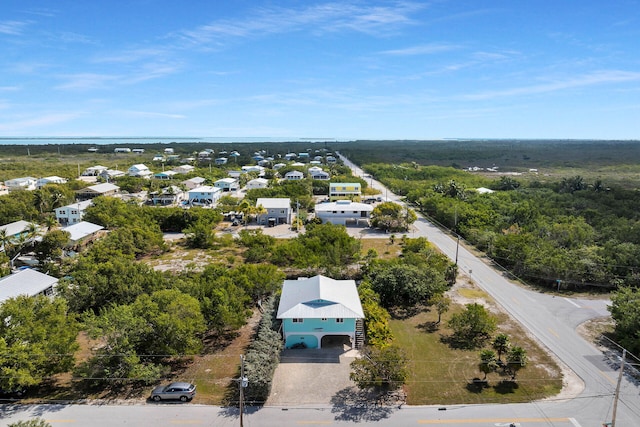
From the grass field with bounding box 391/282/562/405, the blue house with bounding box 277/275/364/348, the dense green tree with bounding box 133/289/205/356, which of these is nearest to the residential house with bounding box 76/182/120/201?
the dense green tree with bounding box 133/289/205/356

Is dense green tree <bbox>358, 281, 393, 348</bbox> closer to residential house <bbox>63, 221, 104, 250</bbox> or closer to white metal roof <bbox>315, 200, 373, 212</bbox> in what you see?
white metal roof <bbox>315, 200, 373, 212</bbox>

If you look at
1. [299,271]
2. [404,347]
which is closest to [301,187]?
[299,271]

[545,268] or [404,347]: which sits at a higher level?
[545,268]

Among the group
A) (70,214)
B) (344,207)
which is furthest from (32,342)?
(344,207)

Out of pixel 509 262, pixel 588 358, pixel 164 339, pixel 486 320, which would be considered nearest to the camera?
pixel 164 339

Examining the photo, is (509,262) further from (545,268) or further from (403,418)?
(403,418)

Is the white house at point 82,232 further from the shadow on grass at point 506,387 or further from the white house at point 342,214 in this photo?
the shadow on grass at point 506,387

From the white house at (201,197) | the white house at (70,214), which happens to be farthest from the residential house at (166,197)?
the white house at (70,214)

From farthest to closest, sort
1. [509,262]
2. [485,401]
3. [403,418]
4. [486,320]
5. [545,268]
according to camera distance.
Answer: [509,262]
[545,268]
[486,320]
[485,401]
[403,418]
